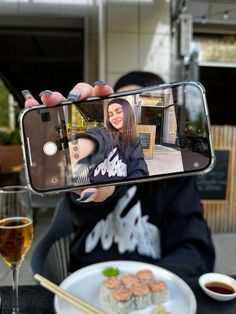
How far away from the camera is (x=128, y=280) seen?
54 centimetres

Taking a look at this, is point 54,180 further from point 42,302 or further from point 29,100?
point 42,302

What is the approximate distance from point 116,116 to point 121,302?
0.32m

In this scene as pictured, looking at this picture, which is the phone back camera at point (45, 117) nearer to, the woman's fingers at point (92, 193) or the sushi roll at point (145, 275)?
the woman's fingers at point (92, 193)

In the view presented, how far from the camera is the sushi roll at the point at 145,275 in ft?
1.77

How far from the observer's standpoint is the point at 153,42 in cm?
143

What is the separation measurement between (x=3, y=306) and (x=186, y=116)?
366 mm

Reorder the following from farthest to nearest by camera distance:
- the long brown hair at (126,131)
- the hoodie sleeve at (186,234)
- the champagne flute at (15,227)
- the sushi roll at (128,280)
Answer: the hoodie sleeve at (186,234) < the sushi roll at (128,280) < the champagne flute at (15,227) < the long brown hair at (126,131)

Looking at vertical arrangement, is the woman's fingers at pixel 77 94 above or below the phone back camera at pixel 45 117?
above

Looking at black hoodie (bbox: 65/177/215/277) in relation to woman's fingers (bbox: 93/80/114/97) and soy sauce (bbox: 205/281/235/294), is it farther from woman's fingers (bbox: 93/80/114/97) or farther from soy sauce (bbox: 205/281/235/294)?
woman's fingers (bbox: 93/80/114/97)

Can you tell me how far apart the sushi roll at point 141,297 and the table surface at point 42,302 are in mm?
73

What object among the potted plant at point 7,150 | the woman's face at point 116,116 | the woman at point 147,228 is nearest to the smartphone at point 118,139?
the woman's face at point 116,116

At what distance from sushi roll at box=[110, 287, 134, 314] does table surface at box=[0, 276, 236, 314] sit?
9 cm

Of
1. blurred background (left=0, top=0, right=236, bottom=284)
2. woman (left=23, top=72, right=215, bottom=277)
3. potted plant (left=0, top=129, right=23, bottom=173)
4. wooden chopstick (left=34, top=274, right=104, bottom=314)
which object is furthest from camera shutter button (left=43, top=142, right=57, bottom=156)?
blurred background (left=0, top=0, right=236, bottom=284)

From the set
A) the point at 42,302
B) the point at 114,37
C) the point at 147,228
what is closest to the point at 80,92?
the point at 42,302
